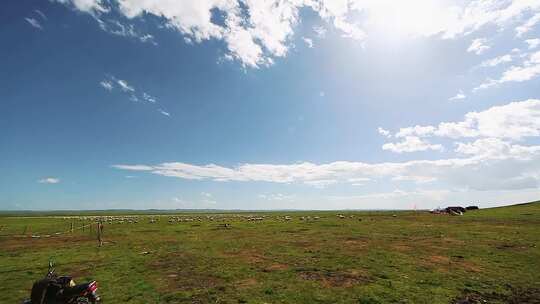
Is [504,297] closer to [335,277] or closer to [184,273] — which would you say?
[335,277]

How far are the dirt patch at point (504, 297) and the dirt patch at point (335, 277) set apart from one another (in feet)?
19.0

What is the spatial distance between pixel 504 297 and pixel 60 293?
2406cm

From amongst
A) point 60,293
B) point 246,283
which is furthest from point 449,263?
point 60,293

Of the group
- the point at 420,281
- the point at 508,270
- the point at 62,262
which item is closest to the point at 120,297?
the point at 62,262

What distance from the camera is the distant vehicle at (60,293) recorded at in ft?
47.8

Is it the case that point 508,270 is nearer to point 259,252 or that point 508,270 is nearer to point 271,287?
point 271,287

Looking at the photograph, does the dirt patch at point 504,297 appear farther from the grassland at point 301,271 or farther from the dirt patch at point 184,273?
the dirt patch at point 184,273

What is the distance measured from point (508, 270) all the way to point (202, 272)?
24.3 metres

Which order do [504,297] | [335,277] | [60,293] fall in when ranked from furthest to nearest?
1. [335,277]
2. [504,297]
3. [60,293]

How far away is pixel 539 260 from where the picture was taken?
2641cm

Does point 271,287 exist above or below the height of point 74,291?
below

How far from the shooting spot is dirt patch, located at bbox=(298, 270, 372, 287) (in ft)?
67.4

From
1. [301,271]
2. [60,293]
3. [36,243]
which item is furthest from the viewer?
[36,243]

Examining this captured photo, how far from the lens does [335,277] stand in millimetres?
22109
